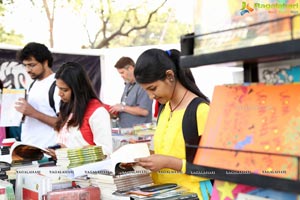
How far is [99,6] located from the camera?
11.3 metres

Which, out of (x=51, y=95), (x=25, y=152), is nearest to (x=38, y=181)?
(x=25, y=152)

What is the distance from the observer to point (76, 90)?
248cm

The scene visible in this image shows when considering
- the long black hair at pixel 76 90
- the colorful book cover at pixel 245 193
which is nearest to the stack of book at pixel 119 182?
the colorful book cover at pixel 245 193

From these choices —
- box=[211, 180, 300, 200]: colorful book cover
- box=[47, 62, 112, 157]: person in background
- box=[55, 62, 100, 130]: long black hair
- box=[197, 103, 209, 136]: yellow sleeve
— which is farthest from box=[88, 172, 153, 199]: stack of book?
box=[55, 62, 100, 130]: long black hair

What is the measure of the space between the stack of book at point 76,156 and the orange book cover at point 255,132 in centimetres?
105

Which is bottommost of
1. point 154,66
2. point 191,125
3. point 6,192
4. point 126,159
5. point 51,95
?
point 6,192

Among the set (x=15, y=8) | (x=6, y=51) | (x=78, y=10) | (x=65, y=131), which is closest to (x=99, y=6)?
(x=78, y=10)

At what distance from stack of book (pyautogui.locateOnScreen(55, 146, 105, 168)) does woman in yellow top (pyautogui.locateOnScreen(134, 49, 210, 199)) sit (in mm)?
Result: 330

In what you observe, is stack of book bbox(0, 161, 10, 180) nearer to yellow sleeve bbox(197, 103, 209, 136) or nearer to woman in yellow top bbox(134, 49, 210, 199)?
woman in yellow top bbox(134, 49, 210, 199)

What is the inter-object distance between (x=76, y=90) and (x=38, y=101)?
0.59 m

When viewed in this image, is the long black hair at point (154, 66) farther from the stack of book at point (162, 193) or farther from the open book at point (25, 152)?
the open book at point (25, 152)

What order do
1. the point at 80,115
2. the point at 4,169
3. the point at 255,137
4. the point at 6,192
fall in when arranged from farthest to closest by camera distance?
the point at 80,115 < the point at 4,169 < the point at 6,192 < the point at 255,137

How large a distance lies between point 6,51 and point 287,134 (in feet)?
14.3

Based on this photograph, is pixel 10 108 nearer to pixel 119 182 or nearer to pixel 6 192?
pixel 6 192
